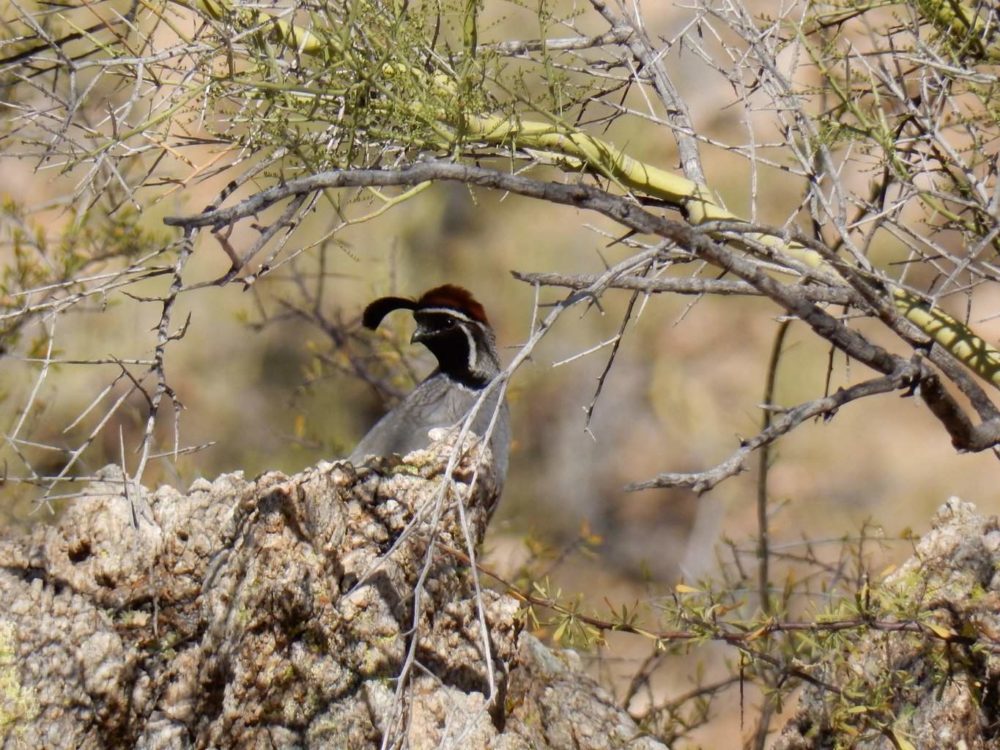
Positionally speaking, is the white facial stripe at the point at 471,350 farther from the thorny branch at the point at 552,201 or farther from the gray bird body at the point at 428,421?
the thorny branch at the point at 552,201

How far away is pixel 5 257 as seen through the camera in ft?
22.9

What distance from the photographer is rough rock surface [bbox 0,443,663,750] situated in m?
2.28

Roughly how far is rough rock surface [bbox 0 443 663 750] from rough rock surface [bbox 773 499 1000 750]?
0.40 metres

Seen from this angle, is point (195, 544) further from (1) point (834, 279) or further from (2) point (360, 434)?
(2) point (360, 434)

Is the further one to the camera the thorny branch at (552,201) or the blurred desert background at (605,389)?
the blurred desert background at (605,389)

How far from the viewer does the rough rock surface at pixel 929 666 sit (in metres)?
2.34

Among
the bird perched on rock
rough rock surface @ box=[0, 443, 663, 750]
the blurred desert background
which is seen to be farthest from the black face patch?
rough rock surface @ box=[0, 443, 663, 750]

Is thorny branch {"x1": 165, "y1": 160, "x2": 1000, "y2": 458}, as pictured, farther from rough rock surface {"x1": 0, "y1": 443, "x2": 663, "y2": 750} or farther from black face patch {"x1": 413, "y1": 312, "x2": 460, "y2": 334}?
black face patch {"x1": 413, "y1": 312, "x2": 460, "y2": 334}

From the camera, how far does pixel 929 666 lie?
95.8 inches

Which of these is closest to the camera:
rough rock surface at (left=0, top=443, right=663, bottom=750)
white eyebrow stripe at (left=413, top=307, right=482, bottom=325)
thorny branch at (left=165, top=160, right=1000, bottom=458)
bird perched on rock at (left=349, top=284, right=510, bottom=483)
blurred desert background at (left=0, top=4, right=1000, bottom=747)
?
thorny branch at (left=165, top=160, right=1000, bottom=458)

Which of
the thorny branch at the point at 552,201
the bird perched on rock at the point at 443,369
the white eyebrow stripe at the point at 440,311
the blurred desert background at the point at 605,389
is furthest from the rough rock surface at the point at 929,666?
the blurred desert background at the point at 605,389

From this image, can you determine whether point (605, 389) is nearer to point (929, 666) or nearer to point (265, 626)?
point (929, 666)

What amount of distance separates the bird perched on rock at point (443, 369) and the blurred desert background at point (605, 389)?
1.73 metres

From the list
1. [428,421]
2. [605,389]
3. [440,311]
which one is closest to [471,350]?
[440,311]
